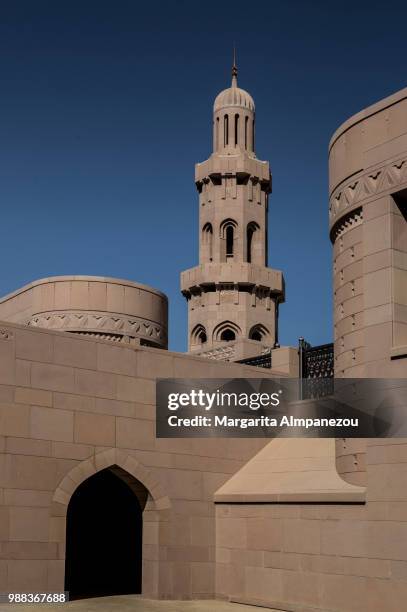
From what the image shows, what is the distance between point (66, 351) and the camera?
16.5m

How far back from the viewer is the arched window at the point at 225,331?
Answer: 37656mm

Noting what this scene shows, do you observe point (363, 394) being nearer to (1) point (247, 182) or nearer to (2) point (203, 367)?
(2) point (203, 367)

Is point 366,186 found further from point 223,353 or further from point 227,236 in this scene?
point 227,236

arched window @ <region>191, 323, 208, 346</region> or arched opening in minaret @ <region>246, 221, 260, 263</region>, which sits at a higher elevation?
arched opening in minaret @ <region>246, 221, 260, 263</region>

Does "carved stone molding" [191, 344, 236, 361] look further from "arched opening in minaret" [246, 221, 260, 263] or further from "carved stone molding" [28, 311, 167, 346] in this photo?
"arched opening in minaret" [246, 221, 260, 263]

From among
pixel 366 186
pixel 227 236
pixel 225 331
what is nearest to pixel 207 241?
pixel 227 236

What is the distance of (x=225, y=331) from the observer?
3806 centimetres

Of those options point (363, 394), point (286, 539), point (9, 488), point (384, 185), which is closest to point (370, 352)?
point (363, 394)

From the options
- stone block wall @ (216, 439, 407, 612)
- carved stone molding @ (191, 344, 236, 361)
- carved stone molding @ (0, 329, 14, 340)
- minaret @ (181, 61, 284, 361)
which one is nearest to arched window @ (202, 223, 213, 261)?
minaret @ (181, 61, 284, 361)

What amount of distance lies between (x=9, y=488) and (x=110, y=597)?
11.2ft

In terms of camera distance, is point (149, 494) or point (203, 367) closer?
point (149, 494)

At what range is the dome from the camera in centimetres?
4031

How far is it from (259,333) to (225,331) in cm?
144

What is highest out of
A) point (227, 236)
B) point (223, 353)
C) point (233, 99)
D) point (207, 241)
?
point (233, 99)
